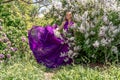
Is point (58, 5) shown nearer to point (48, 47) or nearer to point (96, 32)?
point (48, 47)

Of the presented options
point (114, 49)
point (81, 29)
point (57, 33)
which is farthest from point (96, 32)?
point (57, 33)

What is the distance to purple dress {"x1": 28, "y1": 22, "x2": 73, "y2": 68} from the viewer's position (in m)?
9.05

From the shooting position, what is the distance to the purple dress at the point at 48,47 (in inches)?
356

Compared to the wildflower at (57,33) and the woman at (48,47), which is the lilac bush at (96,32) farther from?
the woman at (48,47)

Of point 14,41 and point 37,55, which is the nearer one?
point 37,55

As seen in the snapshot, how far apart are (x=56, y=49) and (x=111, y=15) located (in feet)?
4.79

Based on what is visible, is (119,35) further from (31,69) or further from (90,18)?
(31,69)

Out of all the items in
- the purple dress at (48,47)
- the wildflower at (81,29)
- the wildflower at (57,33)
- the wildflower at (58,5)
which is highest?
the wildflower at (58,5)

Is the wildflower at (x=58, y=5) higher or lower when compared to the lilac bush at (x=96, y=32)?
higher

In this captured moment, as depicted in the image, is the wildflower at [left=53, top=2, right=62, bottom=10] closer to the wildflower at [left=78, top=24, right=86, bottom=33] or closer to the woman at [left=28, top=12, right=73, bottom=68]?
the woman at [left=28, top=12, right=73, bottom=68]

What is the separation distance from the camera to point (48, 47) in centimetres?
918

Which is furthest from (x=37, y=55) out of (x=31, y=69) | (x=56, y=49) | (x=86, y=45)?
(x=31, y=69)

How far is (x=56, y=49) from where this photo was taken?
9.19 metres

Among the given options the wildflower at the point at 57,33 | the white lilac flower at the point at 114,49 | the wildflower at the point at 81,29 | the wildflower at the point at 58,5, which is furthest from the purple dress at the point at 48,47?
the white lilac flower at the point at 114,49
